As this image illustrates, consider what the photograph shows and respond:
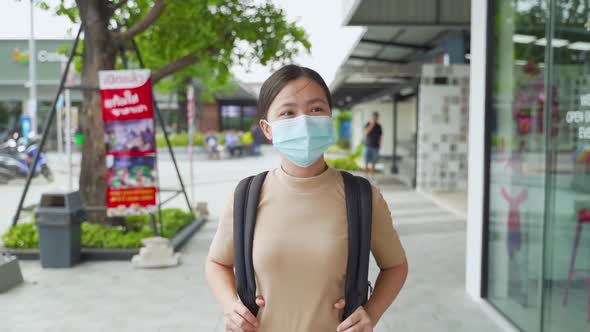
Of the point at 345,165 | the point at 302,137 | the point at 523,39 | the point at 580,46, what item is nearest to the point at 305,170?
the point at 302,137

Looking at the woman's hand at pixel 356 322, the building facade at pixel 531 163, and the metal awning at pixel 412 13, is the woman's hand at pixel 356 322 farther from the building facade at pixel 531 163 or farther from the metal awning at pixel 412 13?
the metal awning at pixel 412 13

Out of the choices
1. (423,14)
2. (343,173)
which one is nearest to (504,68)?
(343,173)

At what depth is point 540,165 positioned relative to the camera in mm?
4242

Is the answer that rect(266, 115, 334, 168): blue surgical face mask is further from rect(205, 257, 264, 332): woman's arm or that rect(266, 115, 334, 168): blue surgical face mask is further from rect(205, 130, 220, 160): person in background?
rect(205, 130, 220, 160): person in background

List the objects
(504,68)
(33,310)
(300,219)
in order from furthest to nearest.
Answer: (33,310) < (504,68) < (300,219)

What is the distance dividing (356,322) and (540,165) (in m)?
3.10

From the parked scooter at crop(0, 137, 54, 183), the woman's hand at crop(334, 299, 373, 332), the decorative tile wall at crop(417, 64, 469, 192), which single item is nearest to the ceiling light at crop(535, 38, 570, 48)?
the woman's hand at crop(334, 299, 373, 332)

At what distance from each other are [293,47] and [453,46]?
6.04m

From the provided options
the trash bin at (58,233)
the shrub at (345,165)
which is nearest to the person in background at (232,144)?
the shrub at (345,165)

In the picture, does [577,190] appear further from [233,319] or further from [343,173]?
[233,319]

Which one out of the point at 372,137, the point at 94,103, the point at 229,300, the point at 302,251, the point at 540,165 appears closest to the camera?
the point at 302,251

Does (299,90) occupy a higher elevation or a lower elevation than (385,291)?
higher

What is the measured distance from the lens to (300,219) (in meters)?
1.67

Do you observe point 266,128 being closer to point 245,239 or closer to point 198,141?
point 245,239
